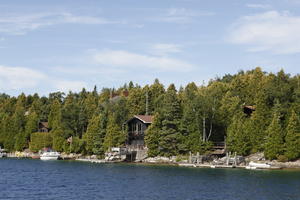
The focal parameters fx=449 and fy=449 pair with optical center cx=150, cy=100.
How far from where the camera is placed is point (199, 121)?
85062 millimetres

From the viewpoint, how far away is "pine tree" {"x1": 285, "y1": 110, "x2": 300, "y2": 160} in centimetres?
7138

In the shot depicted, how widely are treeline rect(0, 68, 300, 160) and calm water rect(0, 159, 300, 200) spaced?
9891 mm

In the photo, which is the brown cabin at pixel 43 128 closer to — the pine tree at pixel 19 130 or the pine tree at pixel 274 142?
the pine tree at pixel 19 130

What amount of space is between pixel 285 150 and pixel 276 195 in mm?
30163

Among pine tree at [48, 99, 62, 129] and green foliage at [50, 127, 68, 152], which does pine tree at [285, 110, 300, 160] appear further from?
pine tree at [48, 99, 62, 129]

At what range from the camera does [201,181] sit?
5625cm

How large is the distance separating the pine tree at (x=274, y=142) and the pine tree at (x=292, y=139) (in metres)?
1.11

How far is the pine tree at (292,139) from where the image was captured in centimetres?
7138

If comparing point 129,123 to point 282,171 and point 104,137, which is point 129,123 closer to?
point 104,137

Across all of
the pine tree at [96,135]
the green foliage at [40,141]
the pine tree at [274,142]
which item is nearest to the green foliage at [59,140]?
the green foliage at [40,141]

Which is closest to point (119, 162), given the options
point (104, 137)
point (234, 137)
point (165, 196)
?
point (104, 137)

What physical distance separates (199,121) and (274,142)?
16515mm

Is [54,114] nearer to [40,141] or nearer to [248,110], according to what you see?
[40,141]

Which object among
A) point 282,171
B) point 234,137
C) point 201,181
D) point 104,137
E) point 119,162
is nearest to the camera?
point 201,181
